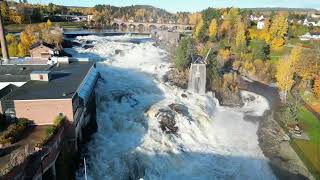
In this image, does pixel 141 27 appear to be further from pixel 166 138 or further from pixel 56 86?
pixel 56 86

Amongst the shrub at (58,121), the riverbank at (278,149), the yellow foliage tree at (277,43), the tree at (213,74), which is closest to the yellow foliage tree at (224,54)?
the tree at (213,74)

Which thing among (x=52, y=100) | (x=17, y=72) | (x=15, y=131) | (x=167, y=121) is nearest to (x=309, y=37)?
(x=167, y=121)

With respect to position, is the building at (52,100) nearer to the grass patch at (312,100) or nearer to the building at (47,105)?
the building at (47,105)

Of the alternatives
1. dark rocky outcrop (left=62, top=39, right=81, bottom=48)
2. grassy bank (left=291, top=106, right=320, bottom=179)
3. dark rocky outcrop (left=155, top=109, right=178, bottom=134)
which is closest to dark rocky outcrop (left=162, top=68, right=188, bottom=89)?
dark rocky outcrop (left=155, top=109, right=178, bottom=134)

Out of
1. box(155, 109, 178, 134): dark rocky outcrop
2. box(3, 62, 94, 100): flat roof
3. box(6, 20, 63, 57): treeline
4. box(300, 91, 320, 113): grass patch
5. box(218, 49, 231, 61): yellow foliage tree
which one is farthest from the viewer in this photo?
box(218, 49, 231, 61): yellow foliage tree

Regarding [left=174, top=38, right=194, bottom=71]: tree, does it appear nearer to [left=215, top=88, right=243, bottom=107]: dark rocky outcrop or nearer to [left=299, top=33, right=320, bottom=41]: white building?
[left=215, top=88, right=243, bottom=107]: dark rocky outcrop
